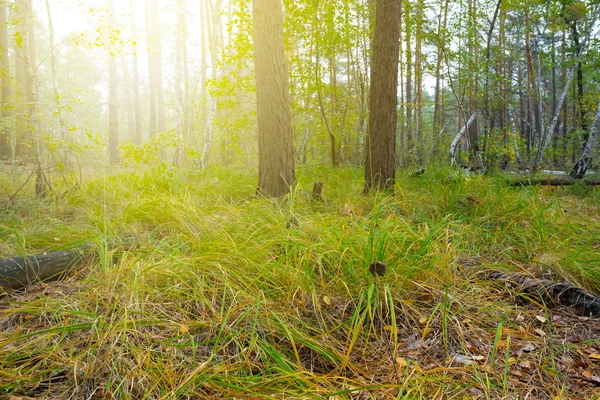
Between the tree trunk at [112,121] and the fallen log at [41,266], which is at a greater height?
the tree trunk at [112,121]

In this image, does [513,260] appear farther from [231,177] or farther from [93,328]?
[231,177]

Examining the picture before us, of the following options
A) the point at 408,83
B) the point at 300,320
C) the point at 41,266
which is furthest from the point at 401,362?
the point at 408,83

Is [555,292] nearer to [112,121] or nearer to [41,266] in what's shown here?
[41,266]

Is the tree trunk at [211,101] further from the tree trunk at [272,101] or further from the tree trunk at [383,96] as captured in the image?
the tree trunk at [383,96]

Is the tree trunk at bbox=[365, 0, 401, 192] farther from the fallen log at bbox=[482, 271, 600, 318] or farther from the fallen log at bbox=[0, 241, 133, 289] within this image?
the fallen log at bbox=[0, 241, 133, 289]

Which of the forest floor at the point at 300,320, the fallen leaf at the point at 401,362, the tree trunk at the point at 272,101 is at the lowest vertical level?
the fallen leaf at the point at 401,362

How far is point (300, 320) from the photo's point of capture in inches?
76.1

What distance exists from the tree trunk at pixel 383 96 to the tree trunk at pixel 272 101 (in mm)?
1121

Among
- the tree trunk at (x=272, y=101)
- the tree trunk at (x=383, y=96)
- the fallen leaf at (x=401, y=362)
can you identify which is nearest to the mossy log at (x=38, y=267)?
the fallen leaf at (x=401, y=362)

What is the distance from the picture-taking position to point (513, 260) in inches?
115

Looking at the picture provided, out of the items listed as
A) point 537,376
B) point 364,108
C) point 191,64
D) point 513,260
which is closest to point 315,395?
point 537,376

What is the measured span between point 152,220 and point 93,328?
206 centimetres

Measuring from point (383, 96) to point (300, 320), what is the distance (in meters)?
3.91

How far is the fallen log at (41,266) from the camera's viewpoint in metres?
2.49
